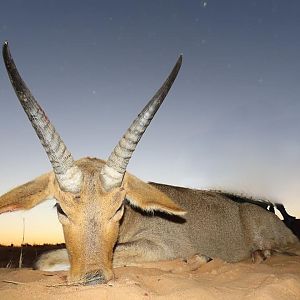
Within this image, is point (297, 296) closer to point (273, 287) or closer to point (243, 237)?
point (273, 287)

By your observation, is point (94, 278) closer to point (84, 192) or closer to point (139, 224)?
point (84, 192)

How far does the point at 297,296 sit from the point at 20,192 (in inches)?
143

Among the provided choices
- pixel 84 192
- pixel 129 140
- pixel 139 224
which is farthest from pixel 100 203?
pixel 139 224

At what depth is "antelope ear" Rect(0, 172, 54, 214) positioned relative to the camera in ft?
17.3

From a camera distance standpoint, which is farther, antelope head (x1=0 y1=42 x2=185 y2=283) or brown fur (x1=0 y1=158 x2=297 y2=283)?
brown fur (x1=0 y1=158 x2=297 y2=283)

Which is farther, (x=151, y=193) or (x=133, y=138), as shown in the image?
(x=151, y=193)

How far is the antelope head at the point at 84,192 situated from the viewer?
4.52 metres

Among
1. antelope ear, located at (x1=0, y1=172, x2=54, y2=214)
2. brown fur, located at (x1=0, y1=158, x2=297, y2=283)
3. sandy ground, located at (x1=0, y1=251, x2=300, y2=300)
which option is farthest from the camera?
antelope ear, located at (x1=0, y1=172, x2=54, y2=214)

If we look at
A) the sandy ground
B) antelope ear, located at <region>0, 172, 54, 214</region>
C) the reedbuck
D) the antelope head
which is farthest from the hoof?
antelope ear, located at <region>0, 172, 54, 214</region>

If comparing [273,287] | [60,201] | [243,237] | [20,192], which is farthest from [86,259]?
[243,237]

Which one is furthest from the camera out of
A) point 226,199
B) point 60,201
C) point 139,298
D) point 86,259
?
point 226,199

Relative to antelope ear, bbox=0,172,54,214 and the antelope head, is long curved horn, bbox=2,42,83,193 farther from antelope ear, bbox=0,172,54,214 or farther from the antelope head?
antelope ear, bbox=0,172,54,214

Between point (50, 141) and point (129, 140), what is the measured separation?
1.00 m

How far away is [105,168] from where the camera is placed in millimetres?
5230
